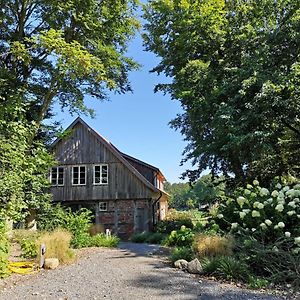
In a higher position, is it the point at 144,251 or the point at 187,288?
the point at 187,288

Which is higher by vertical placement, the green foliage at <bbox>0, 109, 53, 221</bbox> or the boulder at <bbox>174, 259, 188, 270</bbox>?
the green foliage at <bbox>0, 109, 53, 221</bbox>

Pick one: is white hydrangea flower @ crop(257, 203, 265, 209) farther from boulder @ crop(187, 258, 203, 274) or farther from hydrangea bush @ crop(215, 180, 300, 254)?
boulder @ crop(187, 258, 203, 274)

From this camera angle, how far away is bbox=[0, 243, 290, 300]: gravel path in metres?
5.89

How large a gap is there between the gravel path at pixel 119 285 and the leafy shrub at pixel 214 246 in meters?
0.94

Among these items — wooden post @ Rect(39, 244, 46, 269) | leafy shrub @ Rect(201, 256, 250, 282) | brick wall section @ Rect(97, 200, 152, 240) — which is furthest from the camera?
brick wall section @ Rect(97, 200, 152, 240)

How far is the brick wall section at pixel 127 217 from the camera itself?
21.4 meters

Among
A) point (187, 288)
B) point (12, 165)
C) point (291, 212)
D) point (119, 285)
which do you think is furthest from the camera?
point (12, 165)

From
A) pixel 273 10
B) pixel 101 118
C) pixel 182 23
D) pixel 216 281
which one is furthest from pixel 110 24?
pixel 216 281

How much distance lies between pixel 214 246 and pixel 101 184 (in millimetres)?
14248

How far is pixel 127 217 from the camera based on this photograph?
21531 mm

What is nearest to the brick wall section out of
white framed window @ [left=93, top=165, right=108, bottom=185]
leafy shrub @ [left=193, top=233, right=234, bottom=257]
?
white framed window @ [left=93, top=165, right=108, bottom=185]

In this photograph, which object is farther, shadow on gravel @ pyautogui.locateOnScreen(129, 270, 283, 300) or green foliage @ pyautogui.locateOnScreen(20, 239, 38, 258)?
green foliage @ pyautogui.locateOnScreen(20, 239, 38, 258)

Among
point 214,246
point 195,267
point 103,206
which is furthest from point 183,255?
point 103,206

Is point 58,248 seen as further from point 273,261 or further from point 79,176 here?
point 79,176
